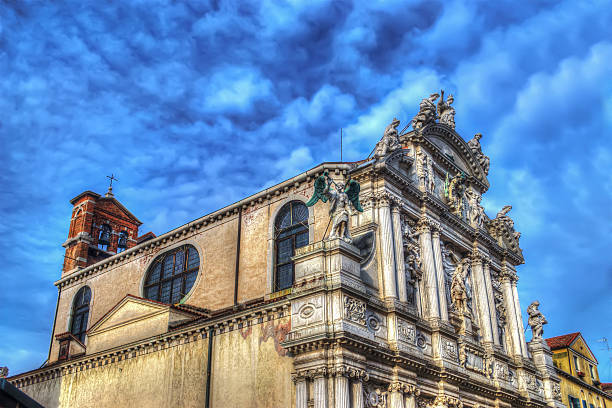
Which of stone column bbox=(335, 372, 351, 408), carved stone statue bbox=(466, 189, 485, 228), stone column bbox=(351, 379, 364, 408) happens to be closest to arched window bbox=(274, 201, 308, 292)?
stone column bbox=(351, 379, 364, 408)

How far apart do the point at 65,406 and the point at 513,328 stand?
18902 mm

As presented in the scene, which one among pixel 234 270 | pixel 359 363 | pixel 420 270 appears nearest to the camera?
pixel 359 363

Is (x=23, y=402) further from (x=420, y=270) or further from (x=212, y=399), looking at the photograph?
(x=420, y=270)

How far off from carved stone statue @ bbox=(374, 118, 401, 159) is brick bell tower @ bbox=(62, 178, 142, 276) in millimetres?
18958

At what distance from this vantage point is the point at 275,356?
16.9 metres

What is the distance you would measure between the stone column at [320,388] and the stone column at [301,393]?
0.31m

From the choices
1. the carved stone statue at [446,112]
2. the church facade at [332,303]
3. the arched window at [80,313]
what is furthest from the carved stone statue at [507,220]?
the arched window at [80,313]

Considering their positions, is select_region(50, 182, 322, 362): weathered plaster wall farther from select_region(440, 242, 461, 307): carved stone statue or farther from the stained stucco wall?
select_region(440, 242, 461, 307): carved stone statue

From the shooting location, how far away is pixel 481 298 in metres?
24.4

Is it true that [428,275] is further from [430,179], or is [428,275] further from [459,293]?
[430,179]

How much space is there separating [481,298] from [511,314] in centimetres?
297

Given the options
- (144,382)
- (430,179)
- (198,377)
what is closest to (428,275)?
(430,179)

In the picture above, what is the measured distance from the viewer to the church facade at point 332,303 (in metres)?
16.6

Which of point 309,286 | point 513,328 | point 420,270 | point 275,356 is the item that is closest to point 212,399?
point 275,356
